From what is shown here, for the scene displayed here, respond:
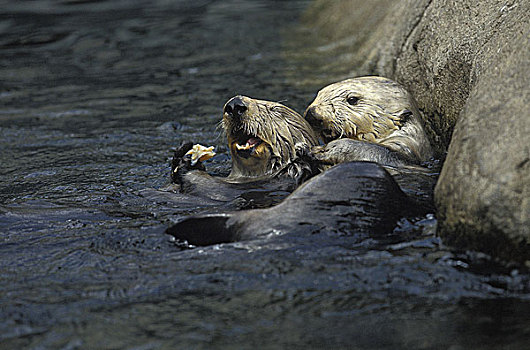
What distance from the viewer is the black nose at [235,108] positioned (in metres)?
4.46

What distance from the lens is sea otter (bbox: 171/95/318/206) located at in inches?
173

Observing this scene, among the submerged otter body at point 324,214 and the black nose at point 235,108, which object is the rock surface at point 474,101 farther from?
the black nose at point 235,108

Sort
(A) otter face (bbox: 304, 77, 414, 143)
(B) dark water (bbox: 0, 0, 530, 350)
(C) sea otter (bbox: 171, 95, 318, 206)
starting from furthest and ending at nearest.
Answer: (A) otter face (bbox: 304, 77, 414, 143)
(C) sea otter (bbox: 171, 95, 318, 206)
(B) dark water (bbox: 0, 0, 530, 350)

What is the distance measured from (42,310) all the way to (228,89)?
560 cm

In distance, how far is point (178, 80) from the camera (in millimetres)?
8594

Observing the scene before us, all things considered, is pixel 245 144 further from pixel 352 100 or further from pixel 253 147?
pixel 352 100

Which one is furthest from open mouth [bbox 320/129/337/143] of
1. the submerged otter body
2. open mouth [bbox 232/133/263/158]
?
the submerged otter body

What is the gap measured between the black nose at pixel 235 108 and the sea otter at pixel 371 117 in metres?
0.65

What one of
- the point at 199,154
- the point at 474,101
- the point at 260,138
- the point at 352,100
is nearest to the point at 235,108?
the point at 260,138

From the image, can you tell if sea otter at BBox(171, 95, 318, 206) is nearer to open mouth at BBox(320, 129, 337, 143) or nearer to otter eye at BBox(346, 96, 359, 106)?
open mouth at BBox(320, 129, 337, 143)

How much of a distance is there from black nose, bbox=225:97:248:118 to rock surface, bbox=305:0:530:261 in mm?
1447

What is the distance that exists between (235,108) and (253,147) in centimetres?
31

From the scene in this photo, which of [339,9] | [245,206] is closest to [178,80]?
[339,9]

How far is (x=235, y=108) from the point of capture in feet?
14.6
